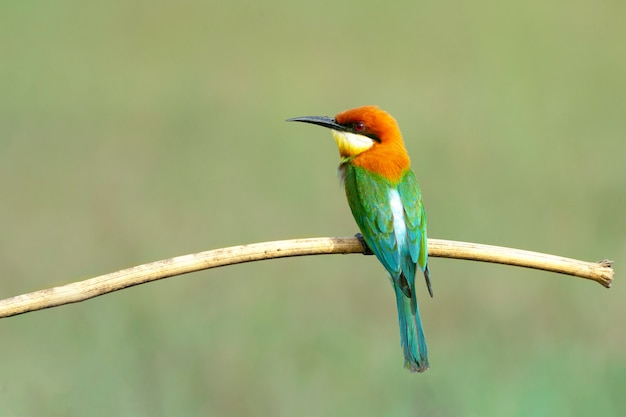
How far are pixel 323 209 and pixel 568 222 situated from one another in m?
0.94

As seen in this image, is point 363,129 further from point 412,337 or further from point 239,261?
point 239,261

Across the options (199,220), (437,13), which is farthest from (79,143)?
(437,13)

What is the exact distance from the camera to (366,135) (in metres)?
3.05

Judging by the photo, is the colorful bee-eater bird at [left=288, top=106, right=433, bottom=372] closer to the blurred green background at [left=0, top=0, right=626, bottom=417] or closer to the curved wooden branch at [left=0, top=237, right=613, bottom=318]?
the curved wooden branch at [left=0, top=237, right=613, bottom=318]

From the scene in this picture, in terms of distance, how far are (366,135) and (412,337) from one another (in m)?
0.69

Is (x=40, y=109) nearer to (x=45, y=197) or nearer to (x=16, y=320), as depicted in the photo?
(x=45, y=197)

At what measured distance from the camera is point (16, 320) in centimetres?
323

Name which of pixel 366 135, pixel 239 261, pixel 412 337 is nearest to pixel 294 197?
pixel 366 135

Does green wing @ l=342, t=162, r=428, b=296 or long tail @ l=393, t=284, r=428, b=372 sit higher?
green wing @ l=342, t=162, r=428, b=296

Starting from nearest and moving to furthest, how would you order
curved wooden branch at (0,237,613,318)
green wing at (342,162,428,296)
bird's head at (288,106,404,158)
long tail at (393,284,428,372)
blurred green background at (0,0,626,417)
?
1. curved wooden branch at (0,237,613,318)
2. long tail at (393,284,428,372)
3. green wing at (342,162,428,296)
4. blurred green background at (0,0,626,417)
5. bird's head at (288,106,404,158)

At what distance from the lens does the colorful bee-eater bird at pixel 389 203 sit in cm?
266

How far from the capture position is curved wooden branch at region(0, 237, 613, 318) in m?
1.93

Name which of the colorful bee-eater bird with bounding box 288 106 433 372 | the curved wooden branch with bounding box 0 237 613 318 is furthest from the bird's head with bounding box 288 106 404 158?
the curved wooden branch with bounding box 0 237 613 318

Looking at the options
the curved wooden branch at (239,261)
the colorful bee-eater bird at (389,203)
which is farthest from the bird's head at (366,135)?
the curved wooden branch at (239,261)
